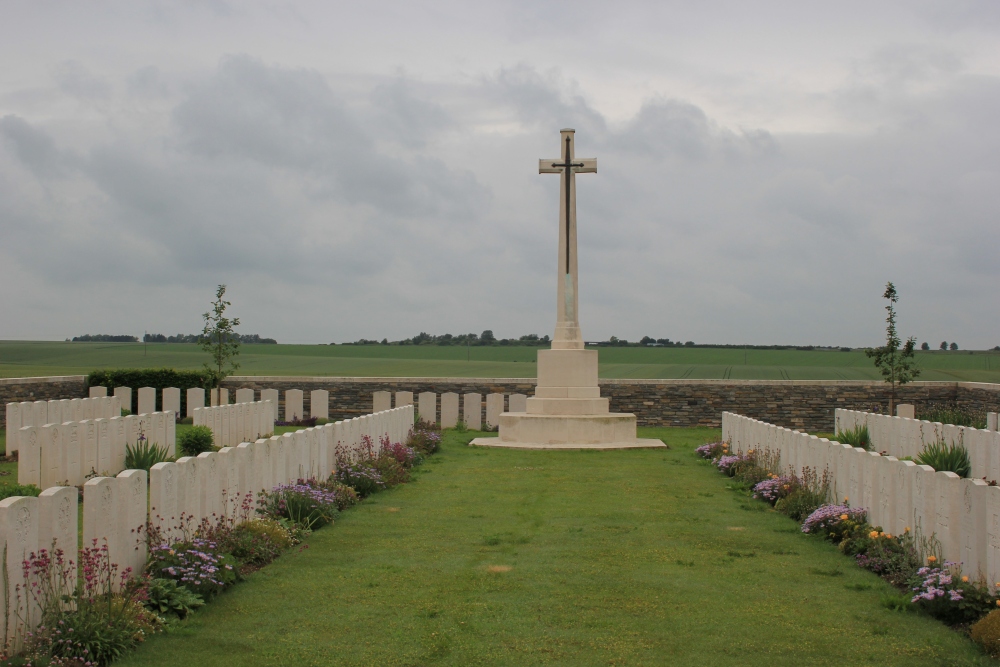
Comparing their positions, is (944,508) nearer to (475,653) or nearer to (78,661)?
(475,653)

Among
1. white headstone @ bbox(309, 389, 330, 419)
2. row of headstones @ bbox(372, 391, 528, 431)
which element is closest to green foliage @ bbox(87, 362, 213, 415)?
white headstone @ bbox(309, 389, 330, 419)

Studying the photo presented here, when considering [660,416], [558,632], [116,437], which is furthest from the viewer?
[660,416]

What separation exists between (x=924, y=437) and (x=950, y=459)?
1.91m

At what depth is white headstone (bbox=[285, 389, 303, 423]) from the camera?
20.2 meters

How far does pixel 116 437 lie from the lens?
1105cm

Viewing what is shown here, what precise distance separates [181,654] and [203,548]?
4.66 ft

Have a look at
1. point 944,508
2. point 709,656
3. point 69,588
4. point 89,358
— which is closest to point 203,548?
point 69,588

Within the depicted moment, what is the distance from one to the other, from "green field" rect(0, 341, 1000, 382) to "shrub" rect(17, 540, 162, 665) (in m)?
28.0

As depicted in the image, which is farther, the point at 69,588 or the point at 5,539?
the point at 69,588

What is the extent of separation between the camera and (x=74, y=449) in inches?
401

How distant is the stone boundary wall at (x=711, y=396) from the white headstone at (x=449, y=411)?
1550 mm

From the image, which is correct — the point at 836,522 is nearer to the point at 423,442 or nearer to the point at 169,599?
the point at 169,599

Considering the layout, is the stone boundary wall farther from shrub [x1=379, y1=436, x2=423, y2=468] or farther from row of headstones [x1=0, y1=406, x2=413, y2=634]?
row of headstones [x1=0, y1=406, x2=413, y2=634]

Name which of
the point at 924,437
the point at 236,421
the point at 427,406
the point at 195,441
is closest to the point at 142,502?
the point at 195,441
